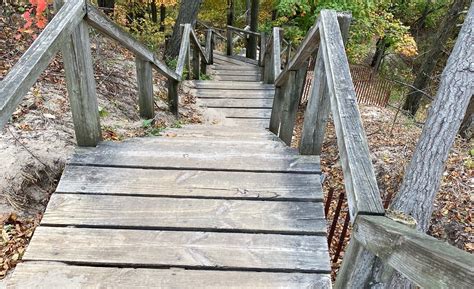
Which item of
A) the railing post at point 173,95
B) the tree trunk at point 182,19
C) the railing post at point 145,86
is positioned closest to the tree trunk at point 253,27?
the tree trunk at point 182,19

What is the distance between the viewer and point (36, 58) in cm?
200

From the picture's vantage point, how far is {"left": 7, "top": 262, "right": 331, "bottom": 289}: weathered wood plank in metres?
1.92

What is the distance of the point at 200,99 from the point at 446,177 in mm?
4764

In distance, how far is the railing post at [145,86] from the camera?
397cm

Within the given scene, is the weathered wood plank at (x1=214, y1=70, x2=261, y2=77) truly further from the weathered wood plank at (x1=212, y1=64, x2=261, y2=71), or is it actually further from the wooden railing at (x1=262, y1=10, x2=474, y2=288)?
the wooden railing at (x1=262, y1=10, x2=474, y2=288)

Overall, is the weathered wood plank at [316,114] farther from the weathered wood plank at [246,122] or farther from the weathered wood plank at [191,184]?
the weathered wood plank at [246,122]

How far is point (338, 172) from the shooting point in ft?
22.2

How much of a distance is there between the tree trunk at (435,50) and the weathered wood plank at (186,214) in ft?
27.2

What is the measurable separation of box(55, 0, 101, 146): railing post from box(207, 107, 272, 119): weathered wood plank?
3.94m

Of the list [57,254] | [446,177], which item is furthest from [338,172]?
[57,254]

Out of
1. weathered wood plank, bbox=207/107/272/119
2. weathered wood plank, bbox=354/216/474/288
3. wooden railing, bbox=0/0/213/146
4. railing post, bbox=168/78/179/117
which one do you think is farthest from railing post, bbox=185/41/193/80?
weathered wood plank, bbox=354/216/474/288

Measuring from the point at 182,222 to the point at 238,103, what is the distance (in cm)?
501

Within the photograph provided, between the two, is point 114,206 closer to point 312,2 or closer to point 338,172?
point 338,172

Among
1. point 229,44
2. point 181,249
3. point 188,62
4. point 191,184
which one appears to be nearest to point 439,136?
point 191,184
